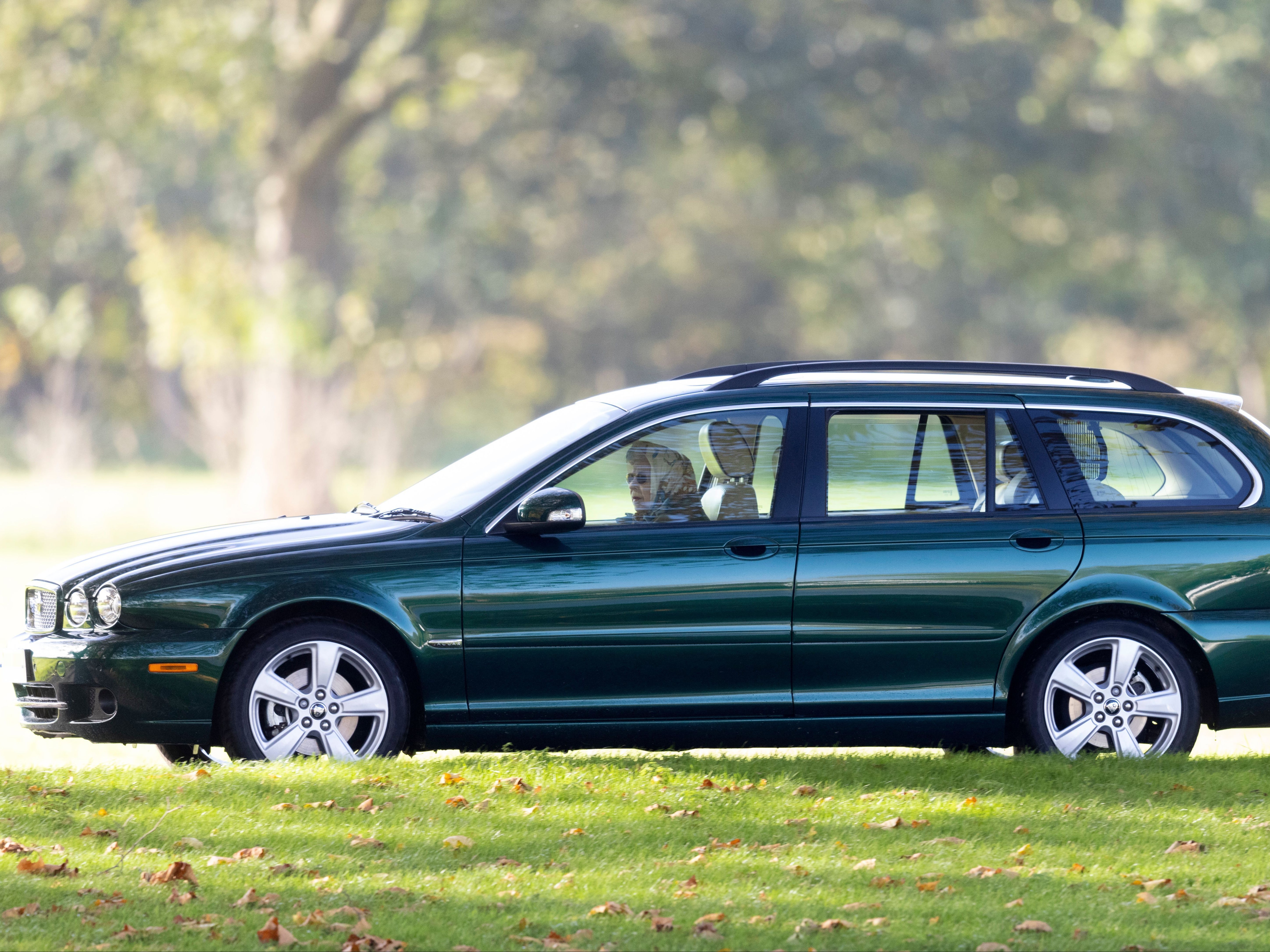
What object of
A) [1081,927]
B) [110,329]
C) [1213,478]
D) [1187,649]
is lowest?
[1081,927]

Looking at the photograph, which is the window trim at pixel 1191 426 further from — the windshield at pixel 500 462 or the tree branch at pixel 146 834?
the tree branch at pixel 146 834

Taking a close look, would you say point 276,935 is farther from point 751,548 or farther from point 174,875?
point 751,548

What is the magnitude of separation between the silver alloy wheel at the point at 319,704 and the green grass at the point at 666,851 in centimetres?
20

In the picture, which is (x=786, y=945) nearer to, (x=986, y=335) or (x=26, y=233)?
(x=26, y=233)

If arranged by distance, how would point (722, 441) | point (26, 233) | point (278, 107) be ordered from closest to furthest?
1. point (722, 441)
2. point (278, 107)
3. point (26, 233)

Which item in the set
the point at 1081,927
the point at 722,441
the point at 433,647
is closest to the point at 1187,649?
the point at 722,441

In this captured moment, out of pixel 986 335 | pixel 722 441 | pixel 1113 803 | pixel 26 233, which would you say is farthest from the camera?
pixel 986 335

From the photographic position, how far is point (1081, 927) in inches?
207

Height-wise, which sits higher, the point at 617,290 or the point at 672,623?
the point at 617,290

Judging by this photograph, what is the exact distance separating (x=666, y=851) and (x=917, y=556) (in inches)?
75.3

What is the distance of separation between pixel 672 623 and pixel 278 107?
21.0 metres

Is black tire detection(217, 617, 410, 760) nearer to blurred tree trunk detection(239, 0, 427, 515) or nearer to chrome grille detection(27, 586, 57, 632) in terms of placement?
chrome grille detection(27, 586, 57, 632)

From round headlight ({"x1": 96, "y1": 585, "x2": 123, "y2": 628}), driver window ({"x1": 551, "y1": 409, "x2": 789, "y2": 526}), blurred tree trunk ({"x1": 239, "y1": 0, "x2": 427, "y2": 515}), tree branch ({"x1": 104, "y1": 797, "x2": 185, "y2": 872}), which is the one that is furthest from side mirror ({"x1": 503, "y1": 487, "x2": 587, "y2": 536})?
blurred tree trunk ({"x1": 239, "y1": 0, "x2": 427, "y2": 515})

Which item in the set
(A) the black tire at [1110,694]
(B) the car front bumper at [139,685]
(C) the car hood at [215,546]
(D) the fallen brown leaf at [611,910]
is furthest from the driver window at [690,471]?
(D) the fallen brown leaf at [611,910]
